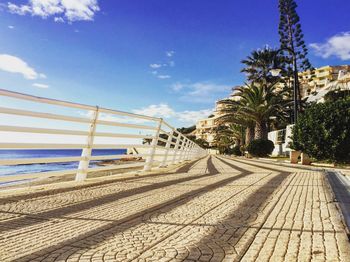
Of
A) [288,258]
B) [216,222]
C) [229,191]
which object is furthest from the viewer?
[229,191]

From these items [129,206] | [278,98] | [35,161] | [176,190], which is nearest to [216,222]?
[129,206]

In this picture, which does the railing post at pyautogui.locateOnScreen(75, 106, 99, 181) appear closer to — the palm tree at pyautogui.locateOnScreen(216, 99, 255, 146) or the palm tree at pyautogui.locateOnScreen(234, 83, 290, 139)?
the palm tree at pyautogui.locateOnScreen(234, 83, 290, 139)

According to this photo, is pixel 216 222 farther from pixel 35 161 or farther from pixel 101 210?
pixel 35 161

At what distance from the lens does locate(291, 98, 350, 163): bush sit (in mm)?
14758

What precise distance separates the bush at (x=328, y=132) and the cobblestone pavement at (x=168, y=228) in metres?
11.2

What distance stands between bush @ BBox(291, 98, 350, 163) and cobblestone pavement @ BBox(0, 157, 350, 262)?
1124cm

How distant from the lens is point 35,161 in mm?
4613

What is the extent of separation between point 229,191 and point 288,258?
10.4ft

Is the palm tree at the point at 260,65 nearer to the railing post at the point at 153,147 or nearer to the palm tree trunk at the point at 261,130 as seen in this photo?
the palm tree trunk at the point at 261,130

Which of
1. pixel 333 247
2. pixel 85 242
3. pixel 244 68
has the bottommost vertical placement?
pixel 85 242

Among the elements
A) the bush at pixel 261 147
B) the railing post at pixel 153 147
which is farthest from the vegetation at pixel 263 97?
the railing post at pixel 153 147

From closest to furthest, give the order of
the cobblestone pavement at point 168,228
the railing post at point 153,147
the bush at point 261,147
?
1. the cobblestone pavement at point 168,228
2. the railing post at point 153,147
3. the bush at point 261,147

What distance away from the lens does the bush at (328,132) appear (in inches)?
581

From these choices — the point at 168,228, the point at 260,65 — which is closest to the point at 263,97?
the point at 260,65
